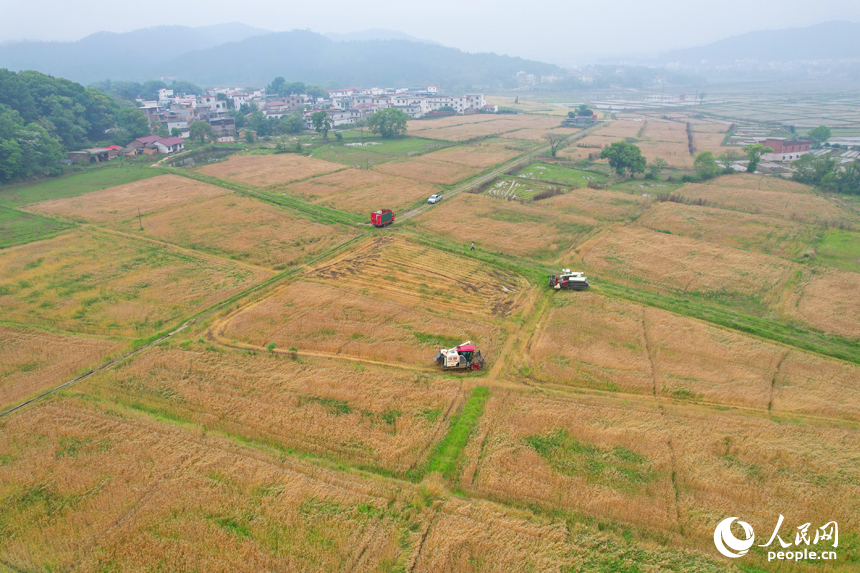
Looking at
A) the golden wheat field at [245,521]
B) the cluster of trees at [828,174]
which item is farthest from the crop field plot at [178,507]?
the cluster of trees at [828,174]

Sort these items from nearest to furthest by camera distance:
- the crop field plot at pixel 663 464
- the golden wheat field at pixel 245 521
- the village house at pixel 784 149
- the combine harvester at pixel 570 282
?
the golden wheat field at pixel 245 521, the crop field plot at pixel 663 464, the combine harvester at pixel 570 282, the village house at pixel 784 149

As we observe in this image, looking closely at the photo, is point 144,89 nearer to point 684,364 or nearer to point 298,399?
point 298,399

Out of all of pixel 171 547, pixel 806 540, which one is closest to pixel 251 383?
pixel 171 547

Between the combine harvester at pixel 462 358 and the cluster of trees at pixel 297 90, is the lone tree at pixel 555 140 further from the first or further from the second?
the cluster of trees at pixel 297 90

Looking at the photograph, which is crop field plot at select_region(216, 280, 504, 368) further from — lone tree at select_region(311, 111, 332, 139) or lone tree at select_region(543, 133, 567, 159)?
lone tree at select_region(311, 111, 332, 139)

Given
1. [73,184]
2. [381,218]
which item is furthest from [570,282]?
[73,184]

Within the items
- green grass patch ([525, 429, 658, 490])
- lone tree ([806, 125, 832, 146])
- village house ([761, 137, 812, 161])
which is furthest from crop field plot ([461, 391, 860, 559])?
lone tree ([806, 125, 832, 146])

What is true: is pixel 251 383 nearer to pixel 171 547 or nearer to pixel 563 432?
pixel 171 547
